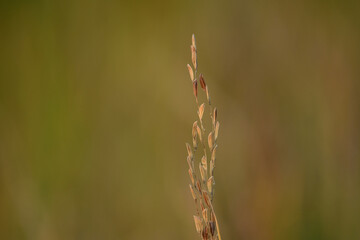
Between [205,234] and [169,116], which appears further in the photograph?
[169,116]

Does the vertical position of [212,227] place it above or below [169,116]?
below

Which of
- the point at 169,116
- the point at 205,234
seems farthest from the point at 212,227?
the point at 169,116

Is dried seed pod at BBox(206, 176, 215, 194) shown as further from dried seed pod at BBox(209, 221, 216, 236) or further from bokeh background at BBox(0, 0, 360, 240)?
bokeh background at BBox(0, 0, 360, 240)

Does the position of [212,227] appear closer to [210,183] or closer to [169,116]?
[210,183]

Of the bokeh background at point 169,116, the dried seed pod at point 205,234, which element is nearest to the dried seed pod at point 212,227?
the dried seed pod at point 205,234

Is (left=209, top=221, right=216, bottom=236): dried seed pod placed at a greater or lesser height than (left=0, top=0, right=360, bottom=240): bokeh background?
lesser

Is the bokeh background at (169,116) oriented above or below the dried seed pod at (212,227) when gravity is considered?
above

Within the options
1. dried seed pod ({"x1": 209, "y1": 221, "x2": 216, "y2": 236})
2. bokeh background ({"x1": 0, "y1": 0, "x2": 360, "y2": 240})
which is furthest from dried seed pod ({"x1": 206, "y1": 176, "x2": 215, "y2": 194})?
bokeh background ({"x1": 0, "y1": 0, "x2": 360, "y2": 240})

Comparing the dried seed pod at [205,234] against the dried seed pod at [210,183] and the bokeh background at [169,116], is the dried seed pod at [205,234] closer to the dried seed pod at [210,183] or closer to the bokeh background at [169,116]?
the dried seed pod at [210,183]

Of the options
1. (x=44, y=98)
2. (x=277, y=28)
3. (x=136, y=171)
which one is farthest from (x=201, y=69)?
(x=44, y=98)
